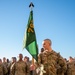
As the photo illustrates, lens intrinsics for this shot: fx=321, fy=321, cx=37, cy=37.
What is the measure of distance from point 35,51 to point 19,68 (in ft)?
17.8

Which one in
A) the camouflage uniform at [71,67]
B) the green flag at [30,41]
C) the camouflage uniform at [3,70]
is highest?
the camouflage uniform at [3,70]

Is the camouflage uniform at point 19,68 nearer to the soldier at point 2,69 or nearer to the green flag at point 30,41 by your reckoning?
the soldier at point 2,69

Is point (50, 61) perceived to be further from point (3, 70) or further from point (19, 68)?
point (3, 70)

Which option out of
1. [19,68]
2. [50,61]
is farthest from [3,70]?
[50,61]

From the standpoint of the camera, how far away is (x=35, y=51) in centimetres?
1038

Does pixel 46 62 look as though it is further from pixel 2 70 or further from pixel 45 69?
pixel 2 70

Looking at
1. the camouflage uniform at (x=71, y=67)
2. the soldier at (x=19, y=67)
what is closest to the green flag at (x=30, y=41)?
the soldier at (x=19, y=67)

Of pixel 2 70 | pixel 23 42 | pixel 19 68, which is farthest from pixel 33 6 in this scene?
pixel 2 70

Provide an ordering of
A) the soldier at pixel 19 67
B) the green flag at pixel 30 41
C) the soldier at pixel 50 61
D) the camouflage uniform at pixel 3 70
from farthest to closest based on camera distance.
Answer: the camouflage uniform at pixel 3 70, the soldier at pixel 19 67, the green flag at pixel 30 41, the soldier at pixel 50 61

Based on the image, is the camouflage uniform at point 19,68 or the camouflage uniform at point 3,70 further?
the camouflage uniform at point 3,70

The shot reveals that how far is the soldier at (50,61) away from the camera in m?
9.55

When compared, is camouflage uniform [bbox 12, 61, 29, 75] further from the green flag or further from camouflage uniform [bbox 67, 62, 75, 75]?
the green flag

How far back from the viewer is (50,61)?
9.63 meters

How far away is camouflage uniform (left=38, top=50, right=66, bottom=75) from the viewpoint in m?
9.59
